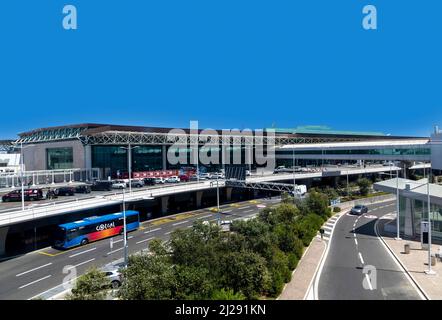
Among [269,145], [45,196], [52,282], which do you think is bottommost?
[52,282]

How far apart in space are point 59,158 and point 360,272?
6163 cm

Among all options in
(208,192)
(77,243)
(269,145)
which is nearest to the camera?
(77,243)

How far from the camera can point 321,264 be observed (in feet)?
71.6

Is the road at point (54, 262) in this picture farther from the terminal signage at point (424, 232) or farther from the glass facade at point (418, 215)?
the glass facade at point (418, 215)

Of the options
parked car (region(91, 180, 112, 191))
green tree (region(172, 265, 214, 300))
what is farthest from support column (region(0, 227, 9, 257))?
green tree (region(172, 265, 214, 300))

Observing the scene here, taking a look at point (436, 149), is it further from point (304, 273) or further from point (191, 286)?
point (191, 286)

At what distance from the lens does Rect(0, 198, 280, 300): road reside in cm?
2031

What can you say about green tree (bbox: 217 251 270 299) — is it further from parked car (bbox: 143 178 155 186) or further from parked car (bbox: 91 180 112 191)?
parked car (bbox: 143 178 155 186)

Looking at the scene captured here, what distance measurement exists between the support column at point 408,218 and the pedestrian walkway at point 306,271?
763 centimetres

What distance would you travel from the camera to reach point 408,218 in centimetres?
2977

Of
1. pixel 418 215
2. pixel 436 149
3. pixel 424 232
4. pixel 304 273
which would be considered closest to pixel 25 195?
pixel 304 273

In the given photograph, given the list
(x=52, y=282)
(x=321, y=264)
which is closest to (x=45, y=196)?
(x=52, y=282)
